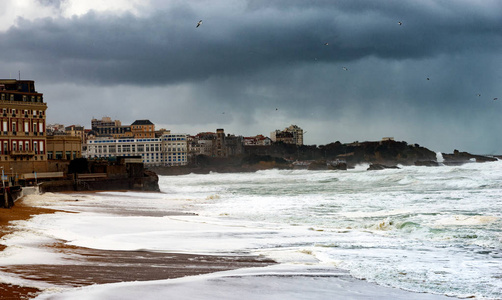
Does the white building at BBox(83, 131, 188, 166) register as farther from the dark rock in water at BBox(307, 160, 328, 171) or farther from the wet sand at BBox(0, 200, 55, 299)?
the wet sand at BBox(0, 200, 55, 299)

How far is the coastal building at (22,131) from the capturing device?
155 ft

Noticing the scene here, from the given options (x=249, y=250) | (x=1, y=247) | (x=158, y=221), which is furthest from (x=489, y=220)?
(x=1, y=247)

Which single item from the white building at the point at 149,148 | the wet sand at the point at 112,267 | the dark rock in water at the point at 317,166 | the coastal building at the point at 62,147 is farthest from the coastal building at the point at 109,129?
the wet sand at the point at 112,267

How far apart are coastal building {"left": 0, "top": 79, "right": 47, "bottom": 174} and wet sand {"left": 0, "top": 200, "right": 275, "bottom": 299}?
116ft

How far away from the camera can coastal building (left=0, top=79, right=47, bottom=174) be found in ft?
155

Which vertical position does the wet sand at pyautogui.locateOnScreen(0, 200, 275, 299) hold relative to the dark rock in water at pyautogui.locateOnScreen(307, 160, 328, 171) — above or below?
below

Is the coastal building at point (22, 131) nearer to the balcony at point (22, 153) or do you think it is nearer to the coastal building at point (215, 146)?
the balcony at point (22, 153)

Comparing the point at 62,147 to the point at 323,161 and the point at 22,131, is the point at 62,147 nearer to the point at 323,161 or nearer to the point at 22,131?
the point at 22,131

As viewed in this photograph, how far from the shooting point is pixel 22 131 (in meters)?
48.8

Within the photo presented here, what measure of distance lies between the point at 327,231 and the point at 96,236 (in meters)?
6.86

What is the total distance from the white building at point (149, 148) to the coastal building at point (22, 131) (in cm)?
10136

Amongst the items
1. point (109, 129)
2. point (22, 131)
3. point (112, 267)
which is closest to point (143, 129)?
point (109, 129)

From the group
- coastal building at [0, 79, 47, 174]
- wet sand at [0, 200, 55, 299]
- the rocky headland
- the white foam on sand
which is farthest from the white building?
the white foam on sand

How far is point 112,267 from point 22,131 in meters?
40.5
